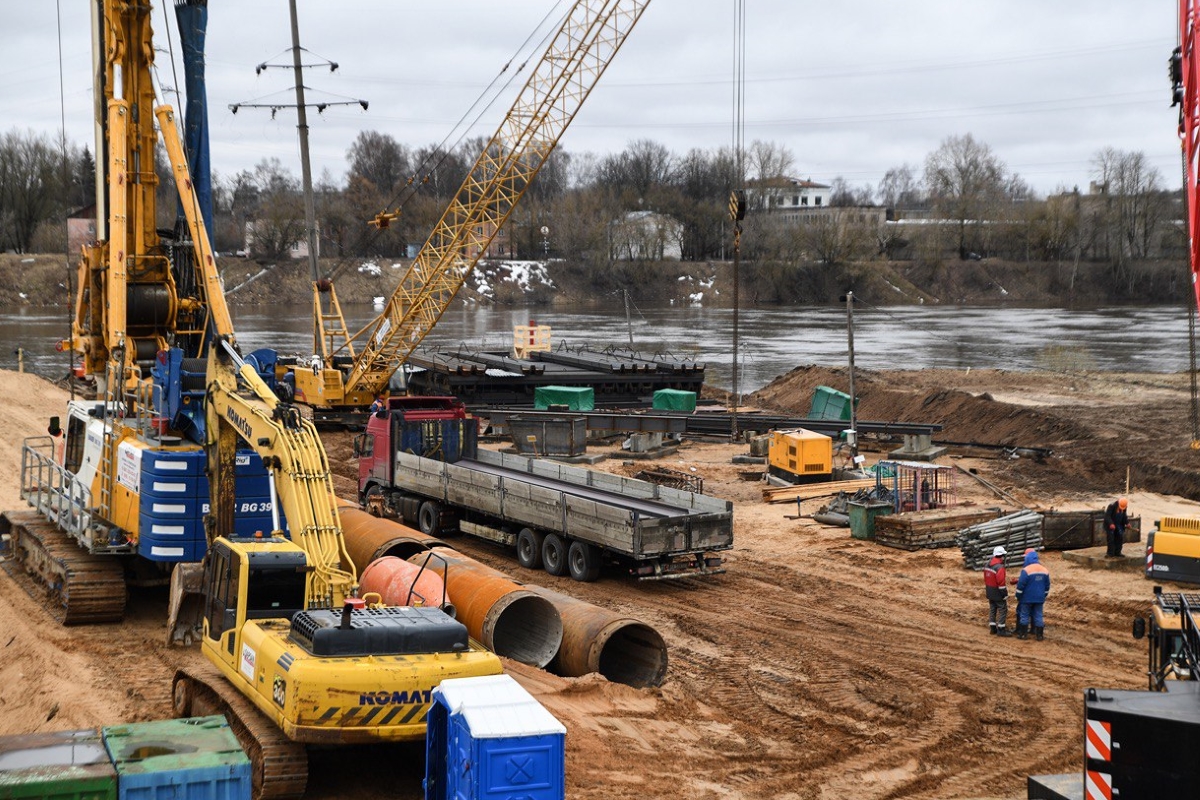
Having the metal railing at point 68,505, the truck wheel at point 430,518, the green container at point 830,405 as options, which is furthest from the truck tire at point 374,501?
the green container at point 830,405

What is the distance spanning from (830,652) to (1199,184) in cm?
970

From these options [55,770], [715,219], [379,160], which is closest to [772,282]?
[715,219]

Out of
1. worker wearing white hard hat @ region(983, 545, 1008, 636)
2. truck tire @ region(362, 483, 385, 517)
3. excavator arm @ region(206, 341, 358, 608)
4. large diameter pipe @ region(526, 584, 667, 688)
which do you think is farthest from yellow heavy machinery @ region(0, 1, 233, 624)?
worker wearing white hard hat @ region(983, 545, 1008, 636)

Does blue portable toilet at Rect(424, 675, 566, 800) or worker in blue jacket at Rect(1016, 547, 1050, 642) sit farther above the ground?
blue portable toilet at Rect(424, 675, 566, 800)

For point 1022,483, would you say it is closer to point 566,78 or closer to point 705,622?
point 705,622

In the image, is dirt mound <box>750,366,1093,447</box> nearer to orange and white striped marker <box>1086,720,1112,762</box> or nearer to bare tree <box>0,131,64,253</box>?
orange and white striped marker <box>1086,720,1112,762</box>

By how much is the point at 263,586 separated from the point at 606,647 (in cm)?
520

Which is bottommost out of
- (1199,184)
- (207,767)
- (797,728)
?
(797,728)

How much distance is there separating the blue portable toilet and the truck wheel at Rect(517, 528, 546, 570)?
11563 millimetres

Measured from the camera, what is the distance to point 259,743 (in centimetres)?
1091

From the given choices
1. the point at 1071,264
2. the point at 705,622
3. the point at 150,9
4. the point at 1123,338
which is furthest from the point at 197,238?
the point at 1071,264

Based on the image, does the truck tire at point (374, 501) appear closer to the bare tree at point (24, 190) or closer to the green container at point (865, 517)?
the green container at point (865, 517)

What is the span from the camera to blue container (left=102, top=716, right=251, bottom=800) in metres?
8.89

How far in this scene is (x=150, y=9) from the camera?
1886 cm
